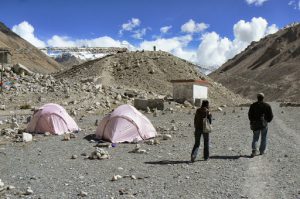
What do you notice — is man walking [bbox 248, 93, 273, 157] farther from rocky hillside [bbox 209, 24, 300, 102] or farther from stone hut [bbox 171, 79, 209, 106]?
rocky hillside [bbox 209, 24, 300, 102]

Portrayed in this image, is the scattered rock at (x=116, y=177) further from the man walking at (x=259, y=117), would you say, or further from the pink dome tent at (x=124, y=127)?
the pink dome tent at (x=124, y=127)

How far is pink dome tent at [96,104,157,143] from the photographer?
1623 cm

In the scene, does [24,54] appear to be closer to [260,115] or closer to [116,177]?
[260,115]

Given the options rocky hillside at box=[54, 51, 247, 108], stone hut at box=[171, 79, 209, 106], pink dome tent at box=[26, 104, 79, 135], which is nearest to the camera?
pink dome tent at box=[26, 104, 79, 135]

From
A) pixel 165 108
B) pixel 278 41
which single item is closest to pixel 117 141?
pixel 165 108

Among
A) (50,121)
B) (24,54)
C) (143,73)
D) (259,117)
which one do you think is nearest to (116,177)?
(259,117)

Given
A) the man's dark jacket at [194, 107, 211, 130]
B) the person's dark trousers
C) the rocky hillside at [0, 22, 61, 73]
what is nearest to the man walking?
the person's dark trousers

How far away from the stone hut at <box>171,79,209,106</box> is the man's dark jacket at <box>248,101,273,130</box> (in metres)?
27.7

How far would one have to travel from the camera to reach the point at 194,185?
944 centimetres

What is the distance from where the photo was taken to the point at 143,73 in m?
54.3

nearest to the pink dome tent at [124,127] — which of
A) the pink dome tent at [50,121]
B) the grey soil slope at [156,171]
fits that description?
the grey soil slope at [156,171]

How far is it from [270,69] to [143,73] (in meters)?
72.9

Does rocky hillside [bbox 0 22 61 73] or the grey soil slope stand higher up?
rocky hillside [bbox 0 22 61 73]

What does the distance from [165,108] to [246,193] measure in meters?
25.2
